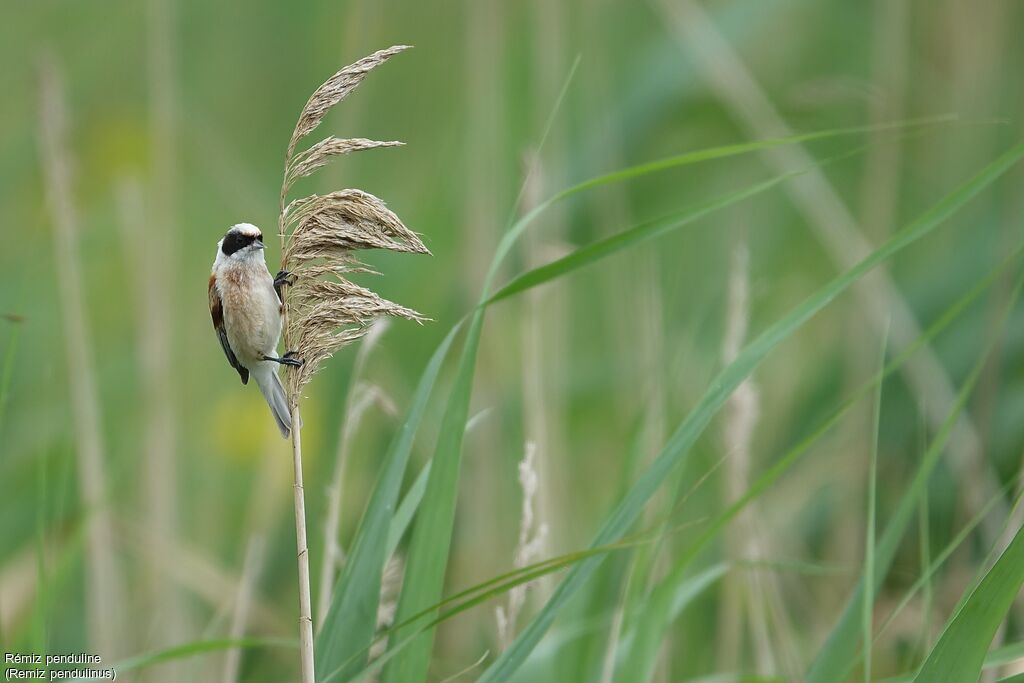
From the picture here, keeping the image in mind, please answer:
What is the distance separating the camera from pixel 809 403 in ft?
10.9

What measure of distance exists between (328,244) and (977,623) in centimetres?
83

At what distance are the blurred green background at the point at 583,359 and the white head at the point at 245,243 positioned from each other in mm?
305

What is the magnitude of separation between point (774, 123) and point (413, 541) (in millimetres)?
1932

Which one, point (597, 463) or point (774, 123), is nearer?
point (774, 123)

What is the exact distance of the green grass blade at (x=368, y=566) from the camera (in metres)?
1.39

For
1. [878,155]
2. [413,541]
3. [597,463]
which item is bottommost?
[597,463]

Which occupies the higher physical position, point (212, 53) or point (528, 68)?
point (212, 53)

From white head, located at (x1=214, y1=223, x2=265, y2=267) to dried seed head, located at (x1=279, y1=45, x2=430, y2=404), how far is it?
1.45 feet

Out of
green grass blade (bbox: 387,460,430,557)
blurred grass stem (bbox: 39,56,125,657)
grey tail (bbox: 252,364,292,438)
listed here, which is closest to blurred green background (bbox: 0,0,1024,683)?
blurred grass stem (bbox: 39,56,125,657)

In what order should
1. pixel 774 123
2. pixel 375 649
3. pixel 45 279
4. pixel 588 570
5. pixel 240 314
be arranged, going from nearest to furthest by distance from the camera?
pixel 588 570 < pixel 375 649 < pixel 240 314 < pixel 774 123 < pixel 45 279

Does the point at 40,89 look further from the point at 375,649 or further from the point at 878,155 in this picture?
the point at 878,155

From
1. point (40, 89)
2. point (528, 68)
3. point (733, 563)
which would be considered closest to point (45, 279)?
point (40, 89)

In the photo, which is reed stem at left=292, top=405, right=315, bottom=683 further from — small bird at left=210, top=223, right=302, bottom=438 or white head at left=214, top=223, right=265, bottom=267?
white head at left=214, top=223, right=265, bottom=267

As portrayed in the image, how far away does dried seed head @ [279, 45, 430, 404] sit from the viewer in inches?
53.4
